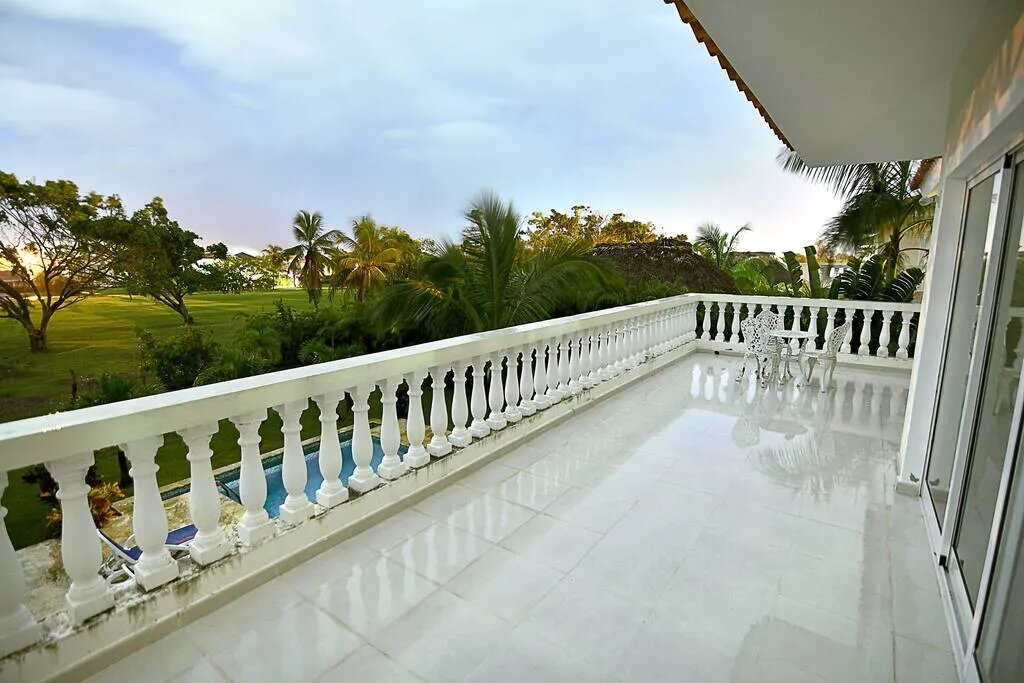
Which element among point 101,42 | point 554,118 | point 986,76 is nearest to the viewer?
point 986,76

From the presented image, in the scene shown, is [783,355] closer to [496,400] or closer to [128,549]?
[496,400]

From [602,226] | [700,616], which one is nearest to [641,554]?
→ [700,616]

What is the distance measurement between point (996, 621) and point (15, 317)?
9.64 meters

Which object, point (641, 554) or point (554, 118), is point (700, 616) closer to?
point (641, 554)

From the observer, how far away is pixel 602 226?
28.8 m

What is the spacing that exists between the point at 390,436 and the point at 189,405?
1.21 metres

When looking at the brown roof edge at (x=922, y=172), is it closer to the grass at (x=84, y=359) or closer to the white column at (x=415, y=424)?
the white column at (x=415, y=424)

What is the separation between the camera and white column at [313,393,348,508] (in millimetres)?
2543

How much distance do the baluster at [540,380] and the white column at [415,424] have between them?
54.2 inches

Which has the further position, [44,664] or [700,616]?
[700,616]

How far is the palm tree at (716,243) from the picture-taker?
1507cm

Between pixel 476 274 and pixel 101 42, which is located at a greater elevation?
pixel 101 42

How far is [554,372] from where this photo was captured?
4555 millimetres

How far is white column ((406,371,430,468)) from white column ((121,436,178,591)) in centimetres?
133
